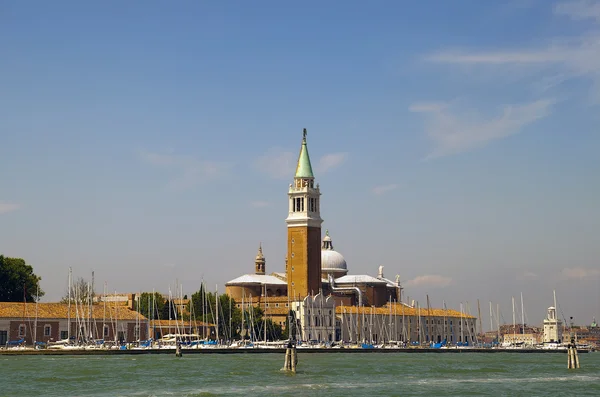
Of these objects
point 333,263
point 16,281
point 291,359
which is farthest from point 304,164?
point 291,359

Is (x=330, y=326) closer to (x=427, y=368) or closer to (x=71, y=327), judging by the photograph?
(x=71, y=327)

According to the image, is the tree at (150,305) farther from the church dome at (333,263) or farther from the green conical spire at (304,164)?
the church dome at (333,263)

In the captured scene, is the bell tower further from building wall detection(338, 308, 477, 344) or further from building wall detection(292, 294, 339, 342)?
building wall detection(338, 308, 477, 344)

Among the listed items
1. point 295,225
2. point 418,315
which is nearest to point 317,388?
point 295,225

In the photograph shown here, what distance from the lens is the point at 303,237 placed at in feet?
364

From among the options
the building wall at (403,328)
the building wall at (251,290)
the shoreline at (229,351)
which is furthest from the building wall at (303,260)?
the shoreline at (229,351)

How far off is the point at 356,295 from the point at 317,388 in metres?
80.1

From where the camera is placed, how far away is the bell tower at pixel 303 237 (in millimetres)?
111125

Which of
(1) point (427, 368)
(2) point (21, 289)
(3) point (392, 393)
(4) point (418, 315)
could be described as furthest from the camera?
(4) point (418, 315)

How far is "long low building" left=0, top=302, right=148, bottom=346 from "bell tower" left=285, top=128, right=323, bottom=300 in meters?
→ 23.3

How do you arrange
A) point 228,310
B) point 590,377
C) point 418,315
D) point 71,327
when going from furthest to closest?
point 418,315 < point 228,310 < point 71,327 < point 590,377

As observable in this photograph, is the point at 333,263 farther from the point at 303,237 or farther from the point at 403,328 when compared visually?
the point at 303,237

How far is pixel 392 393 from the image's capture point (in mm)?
44250

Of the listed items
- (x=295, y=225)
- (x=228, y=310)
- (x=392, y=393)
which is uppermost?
(x=295, y=225)
